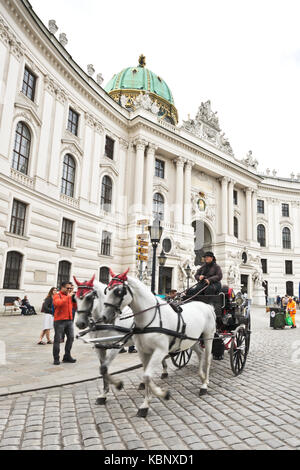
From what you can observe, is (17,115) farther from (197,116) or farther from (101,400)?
(197,116)

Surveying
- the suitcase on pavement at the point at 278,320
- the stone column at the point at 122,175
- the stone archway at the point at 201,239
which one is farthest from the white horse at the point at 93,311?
the stone archway at the point at 201,239

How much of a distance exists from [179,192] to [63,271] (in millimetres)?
15786

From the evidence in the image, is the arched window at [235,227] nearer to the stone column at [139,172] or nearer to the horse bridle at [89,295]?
the stone column at [139,172]

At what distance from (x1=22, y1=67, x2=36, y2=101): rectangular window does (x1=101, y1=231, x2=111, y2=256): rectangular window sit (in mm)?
11659

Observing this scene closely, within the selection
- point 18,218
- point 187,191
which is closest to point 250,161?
point 187,191

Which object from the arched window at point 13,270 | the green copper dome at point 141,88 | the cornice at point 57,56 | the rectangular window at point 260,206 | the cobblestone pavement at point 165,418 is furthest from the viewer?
the rectangular window at point 260,206

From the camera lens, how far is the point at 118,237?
88.9ft

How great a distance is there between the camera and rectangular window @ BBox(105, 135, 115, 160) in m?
27.8

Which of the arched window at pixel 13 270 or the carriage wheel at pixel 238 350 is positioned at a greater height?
the arched window at pixel 13 270

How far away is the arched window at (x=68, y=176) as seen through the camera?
22750 millimetres

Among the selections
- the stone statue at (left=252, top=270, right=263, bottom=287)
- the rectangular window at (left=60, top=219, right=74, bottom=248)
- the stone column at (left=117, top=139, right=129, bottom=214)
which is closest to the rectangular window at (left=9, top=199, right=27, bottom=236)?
the rectangular window at (left=60, top=219, right=74, bottom=248)

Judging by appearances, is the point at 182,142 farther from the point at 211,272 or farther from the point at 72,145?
the point at 211,272

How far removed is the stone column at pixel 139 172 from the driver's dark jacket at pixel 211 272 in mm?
21366

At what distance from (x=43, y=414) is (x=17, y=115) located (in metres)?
18.5
